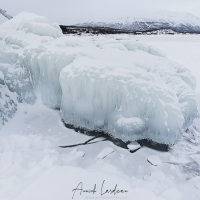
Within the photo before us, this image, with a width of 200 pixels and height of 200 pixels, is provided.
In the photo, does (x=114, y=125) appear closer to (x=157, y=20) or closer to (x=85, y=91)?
(x=85, y=91)

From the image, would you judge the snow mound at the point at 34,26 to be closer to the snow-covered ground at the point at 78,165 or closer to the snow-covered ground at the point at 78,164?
the snow-covered ground at the point at 78,164

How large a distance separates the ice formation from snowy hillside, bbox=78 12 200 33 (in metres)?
110

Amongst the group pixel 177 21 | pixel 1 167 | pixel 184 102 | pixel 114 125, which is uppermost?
pixel 184 102

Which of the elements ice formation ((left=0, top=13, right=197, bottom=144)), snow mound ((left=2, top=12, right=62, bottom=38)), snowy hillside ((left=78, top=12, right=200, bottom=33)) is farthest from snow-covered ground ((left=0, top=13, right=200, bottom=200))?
snowy hillside ((left=78, top=12, right=200, bottom=33))

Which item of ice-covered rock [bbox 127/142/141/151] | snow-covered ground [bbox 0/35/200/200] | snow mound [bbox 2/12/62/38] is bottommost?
snow-covered ground [bbox 0/35/200/200]

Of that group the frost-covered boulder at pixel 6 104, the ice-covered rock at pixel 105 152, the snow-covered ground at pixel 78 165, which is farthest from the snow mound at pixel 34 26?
the ice-covered rock at pixel 105 152

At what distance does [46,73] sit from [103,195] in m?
2.23

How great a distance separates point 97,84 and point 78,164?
1074 millimetres

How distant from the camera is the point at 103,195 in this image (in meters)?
3.10

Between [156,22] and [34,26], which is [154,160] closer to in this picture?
[34,26]

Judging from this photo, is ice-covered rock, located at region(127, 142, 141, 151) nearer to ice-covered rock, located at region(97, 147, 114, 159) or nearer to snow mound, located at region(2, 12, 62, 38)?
ice-covered rock, located at region(97, 147, 114, 159)

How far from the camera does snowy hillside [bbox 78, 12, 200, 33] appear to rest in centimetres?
11544

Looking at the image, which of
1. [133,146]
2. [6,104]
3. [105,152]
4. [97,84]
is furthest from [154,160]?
[6,104]

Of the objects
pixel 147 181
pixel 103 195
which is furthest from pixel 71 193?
pixel 147 181
